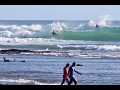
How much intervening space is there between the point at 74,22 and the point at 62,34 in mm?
1494

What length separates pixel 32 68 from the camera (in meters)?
29.4

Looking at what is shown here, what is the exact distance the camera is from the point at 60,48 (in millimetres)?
36844

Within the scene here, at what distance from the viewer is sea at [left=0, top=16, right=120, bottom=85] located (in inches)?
1087

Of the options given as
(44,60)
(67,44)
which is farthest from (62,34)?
(44,60)

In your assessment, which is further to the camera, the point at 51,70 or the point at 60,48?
the point at 60,48

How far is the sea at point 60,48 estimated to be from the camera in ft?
90.6
